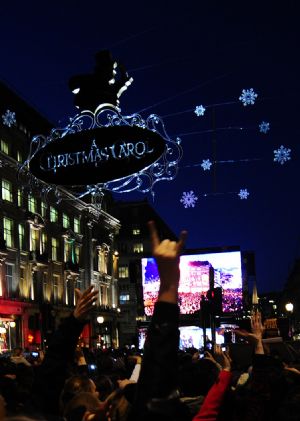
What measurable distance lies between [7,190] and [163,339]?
49.0m

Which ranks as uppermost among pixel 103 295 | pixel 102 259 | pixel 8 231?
pixel 8 231

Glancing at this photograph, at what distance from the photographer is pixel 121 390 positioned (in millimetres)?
5336

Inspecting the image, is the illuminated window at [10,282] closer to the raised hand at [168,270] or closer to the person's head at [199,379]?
the person's head at [199,379]

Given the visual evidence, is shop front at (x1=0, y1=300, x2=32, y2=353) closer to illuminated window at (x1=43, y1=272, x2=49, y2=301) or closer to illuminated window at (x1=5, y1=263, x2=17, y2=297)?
illuminated window at (x1=5, y1=263, x2=17, y2=297)

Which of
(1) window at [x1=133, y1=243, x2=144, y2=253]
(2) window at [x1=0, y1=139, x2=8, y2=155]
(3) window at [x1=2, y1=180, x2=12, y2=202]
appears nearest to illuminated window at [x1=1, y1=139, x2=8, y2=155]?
(2) window at [x1=0, y1=139, x2=8, y2=155]

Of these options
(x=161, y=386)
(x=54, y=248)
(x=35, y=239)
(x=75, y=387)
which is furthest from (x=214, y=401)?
(x=54, y=248)

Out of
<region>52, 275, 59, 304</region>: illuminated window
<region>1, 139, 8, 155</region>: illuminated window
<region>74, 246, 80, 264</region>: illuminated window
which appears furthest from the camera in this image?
<region>74, 246, 80, 264</region>: illuminated window

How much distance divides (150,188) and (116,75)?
7.01 ft

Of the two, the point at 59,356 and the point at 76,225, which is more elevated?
the point at 76,225

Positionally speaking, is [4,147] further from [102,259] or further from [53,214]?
[102,259]

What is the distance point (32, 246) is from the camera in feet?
181

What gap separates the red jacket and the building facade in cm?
3551

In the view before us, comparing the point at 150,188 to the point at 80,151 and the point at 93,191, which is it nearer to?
the point at 93,191

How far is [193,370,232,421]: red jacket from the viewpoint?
4.32 metres
